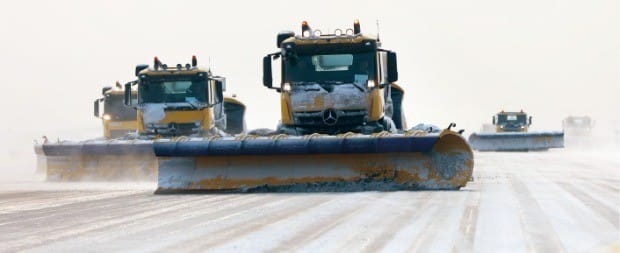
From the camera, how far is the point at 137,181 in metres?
14.2

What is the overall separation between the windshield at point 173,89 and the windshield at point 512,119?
26.2 meters

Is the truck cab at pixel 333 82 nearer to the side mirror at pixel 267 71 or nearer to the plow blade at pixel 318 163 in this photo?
the side mirror at pixel 267 71

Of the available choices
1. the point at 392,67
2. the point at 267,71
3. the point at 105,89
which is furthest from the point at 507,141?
the point at 267,71

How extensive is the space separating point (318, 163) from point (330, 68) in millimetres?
2856

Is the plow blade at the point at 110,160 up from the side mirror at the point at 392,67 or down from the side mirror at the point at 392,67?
down

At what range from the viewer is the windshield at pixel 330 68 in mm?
13422

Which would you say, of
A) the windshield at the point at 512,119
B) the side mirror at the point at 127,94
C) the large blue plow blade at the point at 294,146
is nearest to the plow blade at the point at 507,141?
the windshield at the point at 512,119

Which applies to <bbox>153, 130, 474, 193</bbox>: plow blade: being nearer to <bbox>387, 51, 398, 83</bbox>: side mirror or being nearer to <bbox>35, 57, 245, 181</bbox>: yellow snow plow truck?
<bbox>387, 51, 398, 83</bbox>: side mirror

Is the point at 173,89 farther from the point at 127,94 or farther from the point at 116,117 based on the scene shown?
the point at 116,117

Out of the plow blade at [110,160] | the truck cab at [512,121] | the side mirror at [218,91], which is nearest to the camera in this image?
the plow blade at [110,160]

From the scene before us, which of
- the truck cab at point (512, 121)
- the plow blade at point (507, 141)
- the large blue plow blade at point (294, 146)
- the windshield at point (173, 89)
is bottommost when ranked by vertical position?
the plow blade at point (507, 141)

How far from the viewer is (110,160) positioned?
46.9 ft

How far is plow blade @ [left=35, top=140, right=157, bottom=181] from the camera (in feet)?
46.4

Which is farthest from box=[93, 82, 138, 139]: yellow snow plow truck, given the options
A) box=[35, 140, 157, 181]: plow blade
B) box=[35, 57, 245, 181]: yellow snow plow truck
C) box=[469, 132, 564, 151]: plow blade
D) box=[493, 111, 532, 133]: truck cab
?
box=[493, 111, 532, 133]: truck cab
